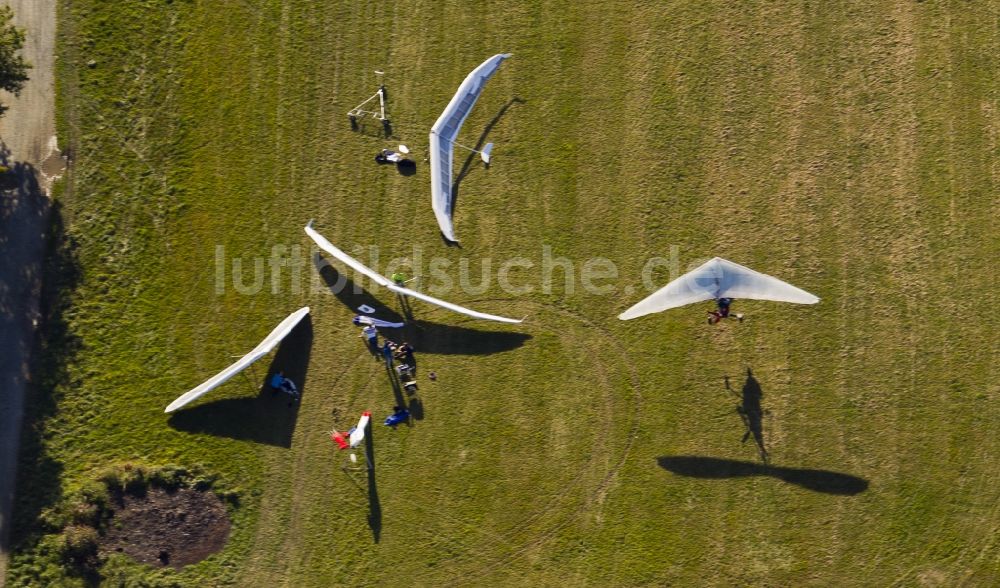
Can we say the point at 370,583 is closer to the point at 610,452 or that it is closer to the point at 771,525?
the point at 610,452

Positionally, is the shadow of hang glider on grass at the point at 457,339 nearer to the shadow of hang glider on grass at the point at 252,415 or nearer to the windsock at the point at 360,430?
the windsock at the point at 360,430

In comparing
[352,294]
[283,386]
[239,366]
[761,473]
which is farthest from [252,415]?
[761,473]

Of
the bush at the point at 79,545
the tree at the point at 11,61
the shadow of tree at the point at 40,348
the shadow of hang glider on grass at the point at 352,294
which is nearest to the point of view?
the bush at the point at 79,545

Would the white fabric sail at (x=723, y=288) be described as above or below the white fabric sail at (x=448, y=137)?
below

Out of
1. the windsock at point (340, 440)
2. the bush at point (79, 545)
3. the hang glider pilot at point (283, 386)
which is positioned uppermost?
the hang glider pilot at point (283, 386)

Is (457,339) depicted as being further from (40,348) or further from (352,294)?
(40,348)

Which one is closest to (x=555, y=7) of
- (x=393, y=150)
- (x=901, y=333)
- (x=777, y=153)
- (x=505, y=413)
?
(x=393, y=150)

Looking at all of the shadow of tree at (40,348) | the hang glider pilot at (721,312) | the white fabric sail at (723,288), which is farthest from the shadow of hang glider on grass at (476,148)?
the shadow of tree at (40,348)
